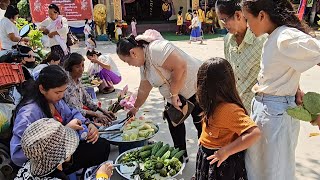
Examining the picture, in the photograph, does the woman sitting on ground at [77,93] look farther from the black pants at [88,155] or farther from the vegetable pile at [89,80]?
the vegetable pile at [89,80]

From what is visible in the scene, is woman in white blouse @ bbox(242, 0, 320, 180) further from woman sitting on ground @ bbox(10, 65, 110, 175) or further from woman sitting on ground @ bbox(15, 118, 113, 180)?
woman sitting on ground @ bbox(10, 65, 110, 175)

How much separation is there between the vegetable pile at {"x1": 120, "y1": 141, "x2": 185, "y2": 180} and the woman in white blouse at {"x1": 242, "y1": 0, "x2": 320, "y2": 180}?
2.99 ft

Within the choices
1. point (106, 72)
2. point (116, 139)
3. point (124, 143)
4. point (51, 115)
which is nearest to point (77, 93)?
point (116, 139)

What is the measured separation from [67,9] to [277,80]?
12358 millimetres

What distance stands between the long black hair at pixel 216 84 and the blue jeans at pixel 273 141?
0.59ft

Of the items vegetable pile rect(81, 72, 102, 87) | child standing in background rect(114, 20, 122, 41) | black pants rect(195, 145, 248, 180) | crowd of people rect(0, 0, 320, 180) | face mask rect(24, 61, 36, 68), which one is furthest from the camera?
child standing in background rect(114, 20, 122, 41)

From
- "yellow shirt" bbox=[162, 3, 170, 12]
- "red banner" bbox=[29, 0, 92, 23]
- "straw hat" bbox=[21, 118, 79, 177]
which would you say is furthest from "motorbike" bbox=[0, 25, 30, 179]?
"yellow shirt" bbox=[162, 3, 170, 12]

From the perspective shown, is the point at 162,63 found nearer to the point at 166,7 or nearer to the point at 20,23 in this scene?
the point at 20,23

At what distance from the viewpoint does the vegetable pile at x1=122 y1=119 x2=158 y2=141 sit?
3475 millimetres

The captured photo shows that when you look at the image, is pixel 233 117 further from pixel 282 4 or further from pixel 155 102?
pixel 155 102

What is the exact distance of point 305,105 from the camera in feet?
6.01

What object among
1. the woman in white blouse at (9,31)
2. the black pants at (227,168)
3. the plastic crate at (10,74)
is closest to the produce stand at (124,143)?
the plastic crate at (10,74)

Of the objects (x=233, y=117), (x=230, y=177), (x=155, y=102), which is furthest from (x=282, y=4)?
(x=155, y=102)

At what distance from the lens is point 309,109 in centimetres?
181
